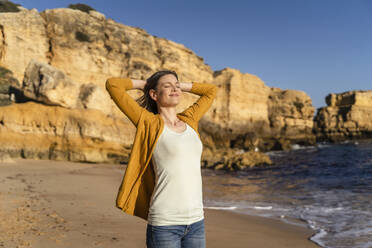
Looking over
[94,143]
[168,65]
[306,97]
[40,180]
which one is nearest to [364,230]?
[40,180]

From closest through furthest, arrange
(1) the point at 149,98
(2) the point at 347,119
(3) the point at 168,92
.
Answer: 1. (3) the point at 168,92
2. (1) the point at 149,98
3. (2) the point at 347,119

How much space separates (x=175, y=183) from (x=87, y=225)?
344cm

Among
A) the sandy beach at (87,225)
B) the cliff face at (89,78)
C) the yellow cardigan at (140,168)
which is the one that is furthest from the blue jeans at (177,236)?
the cliff face at (89,78)

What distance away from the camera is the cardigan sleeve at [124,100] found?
1.91 metres

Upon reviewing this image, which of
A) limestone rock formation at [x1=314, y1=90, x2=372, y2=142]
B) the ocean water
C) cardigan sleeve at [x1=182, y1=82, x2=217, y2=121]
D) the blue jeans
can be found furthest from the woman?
limestone rock formation at [x1=314, y1=90, x2=372, y2=142]

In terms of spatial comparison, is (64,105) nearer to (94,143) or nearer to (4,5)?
(94,143)

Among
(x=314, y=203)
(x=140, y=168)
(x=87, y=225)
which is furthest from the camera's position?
(x=314, y=203)

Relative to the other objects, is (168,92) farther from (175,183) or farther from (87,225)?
(87,225)

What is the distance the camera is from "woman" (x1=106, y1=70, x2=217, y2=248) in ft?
5.55

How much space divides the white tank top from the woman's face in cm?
23

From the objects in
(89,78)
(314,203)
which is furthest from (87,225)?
(89,78)

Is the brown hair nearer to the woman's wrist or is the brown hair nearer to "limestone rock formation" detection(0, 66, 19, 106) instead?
the woman's wrist

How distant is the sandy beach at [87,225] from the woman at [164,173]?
7.53ft

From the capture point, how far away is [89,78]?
70.5 ft
